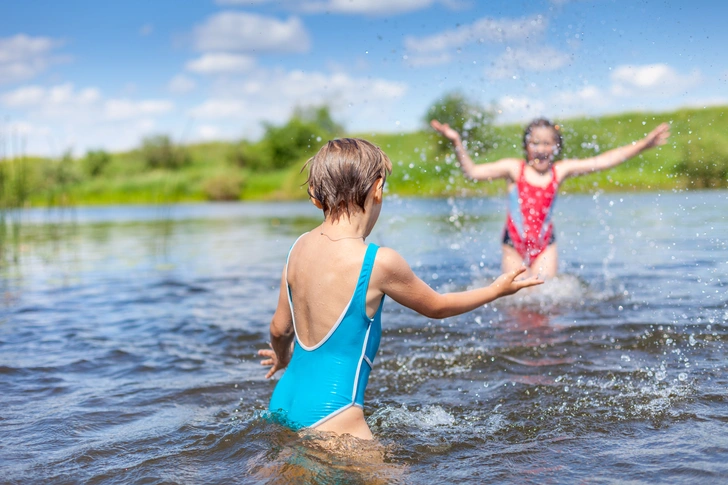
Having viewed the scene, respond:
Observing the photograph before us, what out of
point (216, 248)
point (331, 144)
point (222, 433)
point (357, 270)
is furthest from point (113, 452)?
point (216, 248)

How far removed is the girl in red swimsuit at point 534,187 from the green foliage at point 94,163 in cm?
6920

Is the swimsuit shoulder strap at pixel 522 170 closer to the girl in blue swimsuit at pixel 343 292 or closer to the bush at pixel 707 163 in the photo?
the girl in blue swimsuit at pixel 343 292

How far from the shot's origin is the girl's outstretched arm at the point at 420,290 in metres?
2.96

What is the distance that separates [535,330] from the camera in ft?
19.6

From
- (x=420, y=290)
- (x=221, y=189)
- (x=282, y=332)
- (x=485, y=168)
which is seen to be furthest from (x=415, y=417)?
(x=221, y=189)

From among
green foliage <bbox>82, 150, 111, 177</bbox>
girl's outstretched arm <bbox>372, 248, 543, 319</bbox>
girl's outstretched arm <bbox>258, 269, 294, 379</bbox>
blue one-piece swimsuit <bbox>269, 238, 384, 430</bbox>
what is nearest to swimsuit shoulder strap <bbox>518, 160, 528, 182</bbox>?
girl's outstretched arm <bbox>372, 248, 543, 319</bbox>

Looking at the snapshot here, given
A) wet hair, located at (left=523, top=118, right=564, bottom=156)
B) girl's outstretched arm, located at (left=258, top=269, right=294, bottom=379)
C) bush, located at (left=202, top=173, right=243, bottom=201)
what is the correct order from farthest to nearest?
bush, located at (left=202, top=173, right=243, bottom=201) → wet hair, located at (left=523, top=118, right=564, bottom=156) → girl's outstretched arm, located at (left=258, top=269, right=294, bottom=379)

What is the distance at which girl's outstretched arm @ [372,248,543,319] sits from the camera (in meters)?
2.96

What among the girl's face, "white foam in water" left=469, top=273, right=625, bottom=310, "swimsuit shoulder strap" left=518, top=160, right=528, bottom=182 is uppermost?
the girl's face

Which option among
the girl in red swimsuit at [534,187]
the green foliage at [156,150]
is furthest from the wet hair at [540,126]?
the green foliage at [156,150]

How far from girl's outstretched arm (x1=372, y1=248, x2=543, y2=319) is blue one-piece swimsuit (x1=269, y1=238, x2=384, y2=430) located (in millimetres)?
71

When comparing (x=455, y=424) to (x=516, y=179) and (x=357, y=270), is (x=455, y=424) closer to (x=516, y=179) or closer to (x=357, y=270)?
(x=357, y=270)

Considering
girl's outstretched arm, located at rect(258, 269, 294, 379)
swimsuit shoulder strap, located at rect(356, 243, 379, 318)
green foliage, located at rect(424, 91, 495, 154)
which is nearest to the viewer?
swimsuit shoulder strap, located at rect(356, 243, 379, 318)

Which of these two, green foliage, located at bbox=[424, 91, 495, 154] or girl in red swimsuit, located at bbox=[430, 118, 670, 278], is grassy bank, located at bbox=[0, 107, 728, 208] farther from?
girl in red swimsuit, located at bbox=[430, 118, 670, 278]
